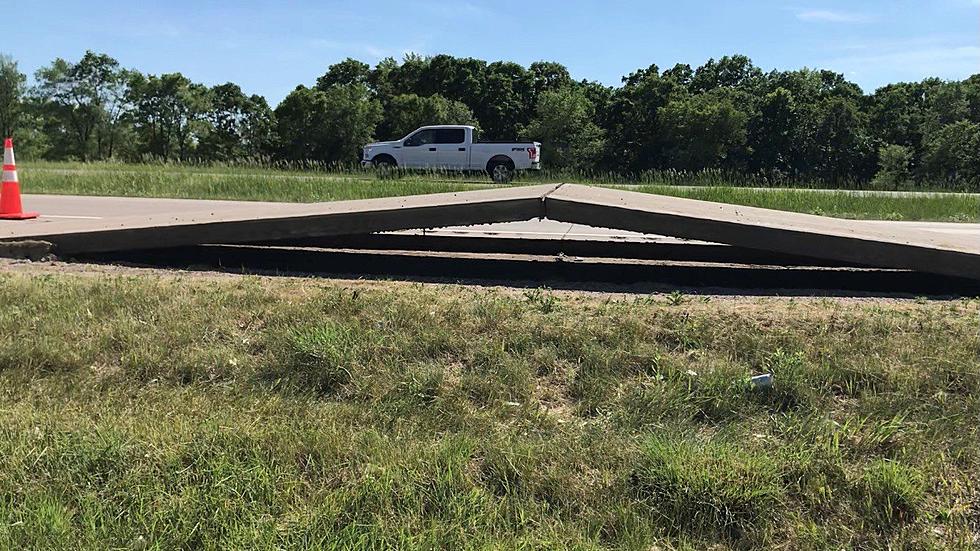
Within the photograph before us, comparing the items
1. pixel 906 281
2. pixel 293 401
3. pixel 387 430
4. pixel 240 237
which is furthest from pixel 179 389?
pixel 906 281

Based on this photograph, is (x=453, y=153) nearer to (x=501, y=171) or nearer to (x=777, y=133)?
(x=501, y=171)

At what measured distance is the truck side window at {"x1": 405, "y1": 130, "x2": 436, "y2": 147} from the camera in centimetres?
2539

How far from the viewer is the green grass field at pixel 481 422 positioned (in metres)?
2.49

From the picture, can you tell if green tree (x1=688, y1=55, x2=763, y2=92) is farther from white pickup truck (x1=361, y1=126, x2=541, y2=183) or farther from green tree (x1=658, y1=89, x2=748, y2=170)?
white pickup truck (x1=361, y1=126, x2=541, y2=183)

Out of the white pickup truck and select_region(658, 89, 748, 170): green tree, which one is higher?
select_region(658, 89, 748, 170): green tree

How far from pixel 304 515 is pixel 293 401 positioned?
0.86 meters

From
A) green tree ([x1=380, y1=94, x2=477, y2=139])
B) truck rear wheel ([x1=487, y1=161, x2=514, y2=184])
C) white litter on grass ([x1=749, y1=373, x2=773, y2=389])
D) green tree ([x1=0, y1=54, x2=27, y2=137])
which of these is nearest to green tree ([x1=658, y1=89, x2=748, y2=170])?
green tree ([x1=380, y1=94, x2=477, y2=139])

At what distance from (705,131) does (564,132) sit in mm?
8685

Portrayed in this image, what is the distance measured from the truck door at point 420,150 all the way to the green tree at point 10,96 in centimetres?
5049

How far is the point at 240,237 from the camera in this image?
5.44m

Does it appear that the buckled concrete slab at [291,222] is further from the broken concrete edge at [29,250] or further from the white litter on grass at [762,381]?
the white litter on grass at [762,381]

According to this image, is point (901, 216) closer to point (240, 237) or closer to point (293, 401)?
point (240, 237)

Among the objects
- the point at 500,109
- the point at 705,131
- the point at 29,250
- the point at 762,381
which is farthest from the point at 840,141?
the point at 29,250

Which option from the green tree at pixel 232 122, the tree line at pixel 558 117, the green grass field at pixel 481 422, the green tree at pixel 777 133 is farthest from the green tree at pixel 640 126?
the green grass field at pixel 481 422
